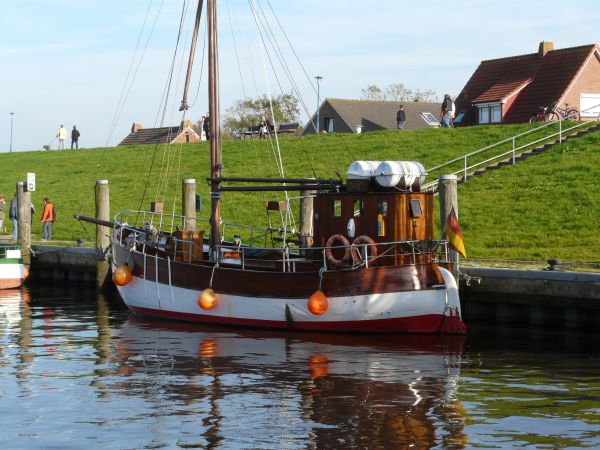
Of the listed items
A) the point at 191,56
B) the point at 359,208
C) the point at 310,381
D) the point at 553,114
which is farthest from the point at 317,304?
the point at 553,114

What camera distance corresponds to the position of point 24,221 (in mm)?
31250

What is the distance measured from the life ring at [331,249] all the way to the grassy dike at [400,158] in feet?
16.8

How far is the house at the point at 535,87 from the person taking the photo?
52562 mm

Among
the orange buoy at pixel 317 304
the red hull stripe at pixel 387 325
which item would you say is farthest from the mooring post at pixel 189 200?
the orange buoy at pixel 317 304

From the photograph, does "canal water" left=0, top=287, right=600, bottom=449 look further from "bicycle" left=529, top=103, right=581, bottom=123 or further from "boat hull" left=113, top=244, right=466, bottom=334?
"bicycle" left=529, top=103, right=581, bottom=123

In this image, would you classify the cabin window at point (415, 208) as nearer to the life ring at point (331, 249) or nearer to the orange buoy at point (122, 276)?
the life ring at point (331, 249)

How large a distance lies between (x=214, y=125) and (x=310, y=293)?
5.42m

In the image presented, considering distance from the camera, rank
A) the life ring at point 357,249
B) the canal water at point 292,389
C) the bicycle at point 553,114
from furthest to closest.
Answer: the bicycle at point 553,114, the life ring at point 357,249, the canal water at point 292,389

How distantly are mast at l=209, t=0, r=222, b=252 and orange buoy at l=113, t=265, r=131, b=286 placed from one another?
6.86 feet

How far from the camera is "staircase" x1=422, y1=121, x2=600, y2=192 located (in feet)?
121

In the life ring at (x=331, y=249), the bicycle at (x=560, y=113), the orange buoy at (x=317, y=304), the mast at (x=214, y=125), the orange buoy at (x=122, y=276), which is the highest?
the bicycle at (x=560, y=113)

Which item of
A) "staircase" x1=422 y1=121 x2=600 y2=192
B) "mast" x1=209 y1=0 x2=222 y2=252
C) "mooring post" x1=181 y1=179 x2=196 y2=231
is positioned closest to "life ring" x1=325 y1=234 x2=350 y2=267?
"mast" x1=209 y1=0 x2=222 y2=252

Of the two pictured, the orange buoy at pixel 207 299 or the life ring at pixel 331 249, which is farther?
the orange buoy at pixel 207 299

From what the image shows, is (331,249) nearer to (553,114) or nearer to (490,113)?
(553,114)
